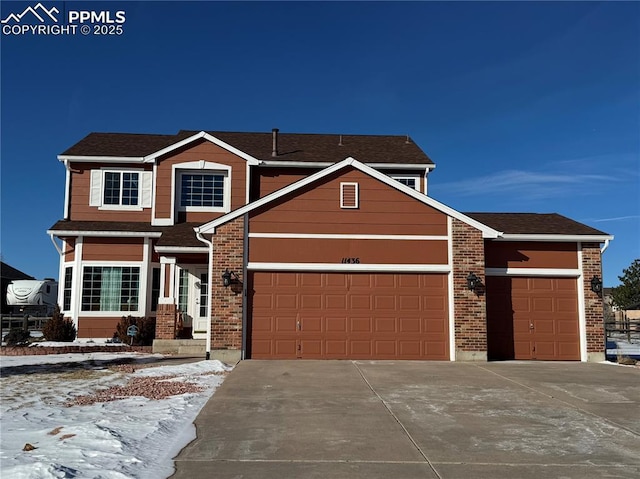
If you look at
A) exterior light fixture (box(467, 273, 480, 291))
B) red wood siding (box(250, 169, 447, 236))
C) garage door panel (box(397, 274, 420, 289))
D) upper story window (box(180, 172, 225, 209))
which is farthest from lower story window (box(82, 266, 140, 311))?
exterior light fixture (box(467, 273, 480, 291))

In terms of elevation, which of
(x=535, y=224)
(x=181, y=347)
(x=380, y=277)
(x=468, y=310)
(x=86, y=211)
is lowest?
(x=181, y=347)

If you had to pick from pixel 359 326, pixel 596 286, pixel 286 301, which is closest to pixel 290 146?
pixel 286 301

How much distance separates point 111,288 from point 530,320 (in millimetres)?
12719

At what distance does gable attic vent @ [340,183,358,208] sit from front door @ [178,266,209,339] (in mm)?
5603

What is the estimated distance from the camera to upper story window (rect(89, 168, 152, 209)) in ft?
60.5

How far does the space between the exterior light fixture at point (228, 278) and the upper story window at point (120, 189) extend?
6.69 metres

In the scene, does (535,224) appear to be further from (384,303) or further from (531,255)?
(384,303)

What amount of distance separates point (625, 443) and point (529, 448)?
47.5 inches

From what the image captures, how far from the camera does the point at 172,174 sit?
18172mm

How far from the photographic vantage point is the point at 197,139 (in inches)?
720

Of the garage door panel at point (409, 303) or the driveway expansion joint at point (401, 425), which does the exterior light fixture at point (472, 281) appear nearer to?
the garage door panel at point (409, 303)

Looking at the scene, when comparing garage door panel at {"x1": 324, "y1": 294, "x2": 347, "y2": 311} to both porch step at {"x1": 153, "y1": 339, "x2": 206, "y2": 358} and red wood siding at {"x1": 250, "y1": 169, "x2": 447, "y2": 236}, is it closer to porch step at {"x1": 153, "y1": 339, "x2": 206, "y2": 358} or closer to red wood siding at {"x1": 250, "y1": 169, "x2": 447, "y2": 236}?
red wood siding at {"x1": 250, "y1": 169, "x2": 447, "y2": 236}

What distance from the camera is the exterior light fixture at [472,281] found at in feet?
43.9

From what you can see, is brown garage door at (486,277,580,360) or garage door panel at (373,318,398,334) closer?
garage door panel at (373,318,398,334)
